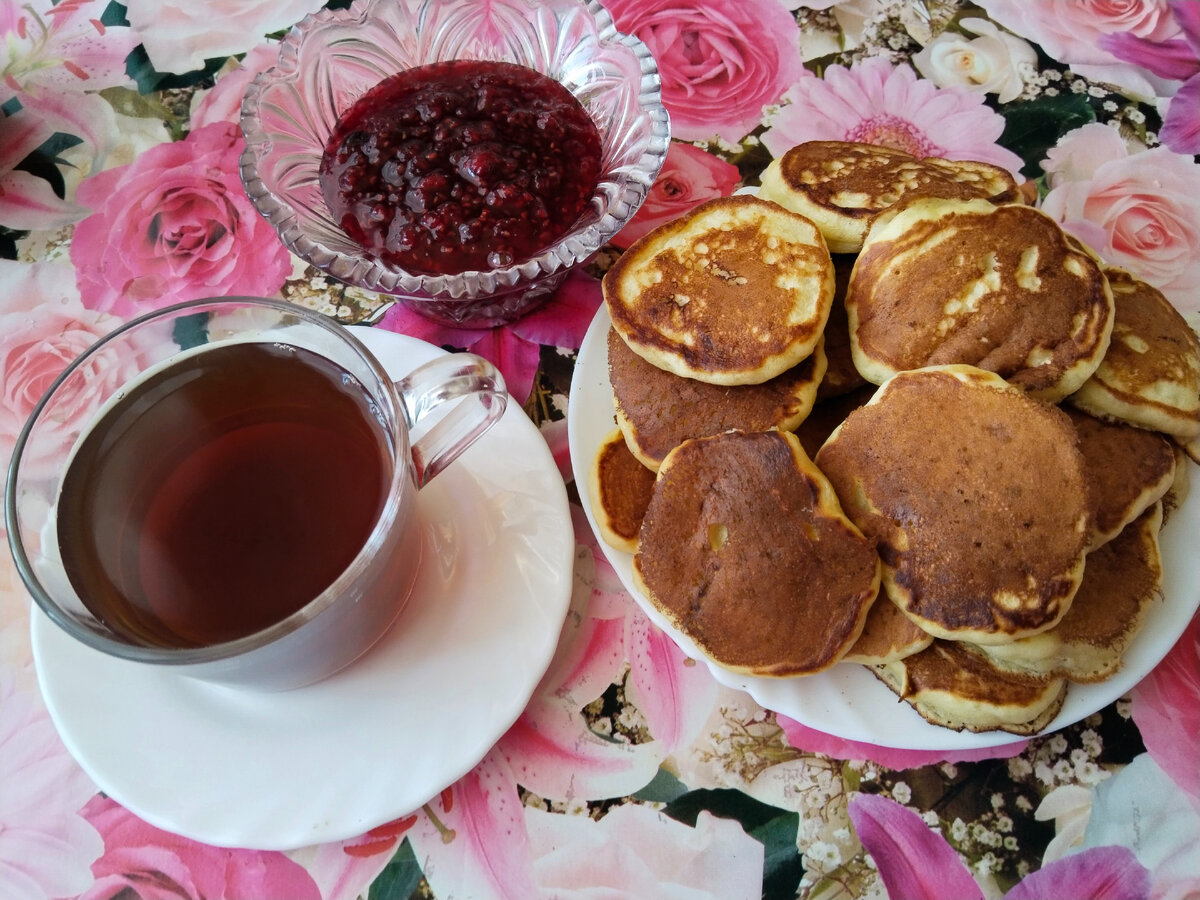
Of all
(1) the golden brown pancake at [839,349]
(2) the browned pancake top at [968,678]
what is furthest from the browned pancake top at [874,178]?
(2) the browned pancake top at [968,678]

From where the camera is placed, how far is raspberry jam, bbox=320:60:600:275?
1438mm

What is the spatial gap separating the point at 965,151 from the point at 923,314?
2.39 feet

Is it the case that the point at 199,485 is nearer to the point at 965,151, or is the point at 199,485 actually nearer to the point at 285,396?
the point at 285,396

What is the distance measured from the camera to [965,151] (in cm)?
177

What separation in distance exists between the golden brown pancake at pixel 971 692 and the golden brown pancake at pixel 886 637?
0.10ft

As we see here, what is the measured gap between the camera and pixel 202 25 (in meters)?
1.99

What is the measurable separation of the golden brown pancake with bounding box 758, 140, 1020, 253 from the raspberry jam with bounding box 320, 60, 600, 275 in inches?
14.3

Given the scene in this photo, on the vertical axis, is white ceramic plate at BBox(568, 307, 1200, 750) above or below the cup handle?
below

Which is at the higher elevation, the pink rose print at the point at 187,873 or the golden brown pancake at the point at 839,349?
the golden brown pancake at the point at 839,349

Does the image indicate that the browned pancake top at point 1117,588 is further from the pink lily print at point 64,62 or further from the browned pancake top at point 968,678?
the pink lily print at point 64,62

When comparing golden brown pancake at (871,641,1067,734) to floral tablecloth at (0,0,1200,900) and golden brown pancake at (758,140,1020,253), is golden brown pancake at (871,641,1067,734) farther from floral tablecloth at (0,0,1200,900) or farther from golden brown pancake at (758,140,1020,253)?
golden brown pancake at (758,140,1020,253)

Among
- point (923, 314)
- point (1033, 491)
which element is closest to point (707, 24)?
point (923, 314)

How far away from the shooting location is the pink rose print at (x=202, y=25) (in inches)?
76.8

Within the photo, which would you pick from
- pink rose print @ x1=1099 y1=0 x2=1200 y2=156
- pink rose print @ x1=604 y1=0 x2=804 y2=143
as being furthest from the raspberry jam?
pink rose print @ x1=1099 y1=0 x2=1200 y2=156
